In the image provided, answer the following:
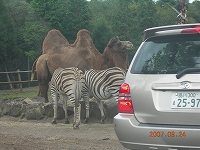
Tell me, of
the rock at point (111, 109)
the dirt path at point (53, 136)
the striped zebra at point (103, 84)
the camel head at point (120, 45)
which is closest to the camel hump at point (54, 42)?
the camel head at point (120, 45)

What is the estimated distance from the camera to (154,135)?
432cm

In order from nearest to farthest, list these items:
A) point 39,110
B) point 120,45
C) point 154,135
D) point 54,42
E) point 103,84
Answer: point 154,135 → point 103,84 → point 39,110 → point 120,45 → point 54,42

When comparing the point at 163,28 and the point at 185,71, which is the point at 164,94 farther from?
the point at 163,28

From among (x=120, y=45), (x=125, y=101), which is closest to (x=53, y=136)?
(x=125, y=101)

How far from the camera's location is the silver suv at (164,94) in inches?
165

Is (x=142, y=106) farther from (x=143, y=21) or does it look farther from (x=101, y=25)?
(x=143, y=21)

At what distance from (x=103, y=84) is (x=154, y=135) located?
6.21 metres

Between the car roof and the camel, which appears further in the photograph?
the camel

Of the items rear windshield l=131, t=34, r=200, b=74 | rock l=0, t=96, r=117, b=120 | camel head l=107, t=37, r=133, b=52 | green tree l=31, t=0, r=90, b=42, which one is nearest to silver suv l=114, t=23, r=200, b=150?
rear windshield l=131, t=34, r=200, b=74

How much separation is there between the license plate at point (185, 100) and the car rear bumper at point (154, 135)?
0.71 feet

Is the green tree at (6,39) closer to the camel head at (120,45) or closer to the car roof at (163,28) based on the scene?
the camel head at (120,45)

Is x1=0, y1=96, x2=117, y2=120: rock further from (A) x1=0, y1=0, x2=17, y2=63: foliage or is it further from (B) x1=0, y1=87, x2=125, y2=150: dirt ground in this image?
(A) x1=0, y1=0, x2=17, y2=63: foliage

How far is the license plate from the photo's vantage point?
13.6 ft

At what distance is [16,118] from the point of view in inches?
454
